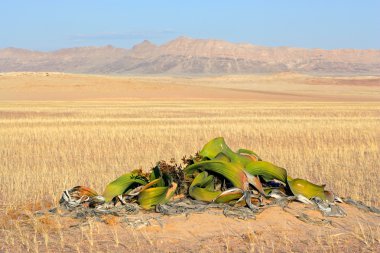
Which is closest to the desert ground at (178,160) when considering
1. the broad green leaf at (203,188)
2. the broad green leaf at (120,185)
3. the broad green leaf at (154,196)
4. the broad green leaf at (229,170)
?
the broad green leaf at (154,196)

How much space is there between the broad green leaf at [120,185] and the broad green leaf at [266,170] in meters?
1.34

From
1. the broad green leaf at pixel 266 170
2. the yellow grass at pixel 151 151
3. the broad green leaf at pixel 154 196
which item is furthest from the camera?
the yellow grass at pixel 151 151

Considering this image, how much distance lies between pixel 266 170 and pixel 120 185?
180 centimetres

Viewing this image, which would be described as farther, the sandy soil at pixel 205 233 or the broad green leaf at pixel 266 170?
the broad green leaf at pixel 266 170

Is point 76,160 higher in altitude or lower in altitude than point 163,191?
lower

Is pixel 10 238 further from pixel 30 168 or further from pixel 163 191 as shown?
pixel 30 168

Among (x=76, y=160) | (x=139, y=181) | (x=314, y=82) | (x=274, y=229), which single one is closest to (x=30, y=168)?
(x=76, y=160)

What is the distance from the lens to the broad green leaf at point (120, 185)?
23.6 feet

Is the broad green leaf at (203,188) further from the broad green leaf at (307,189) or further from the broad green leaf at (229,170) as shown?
the broad green leaf at (307,189)

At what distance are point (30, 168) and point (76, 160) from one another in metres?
1.47

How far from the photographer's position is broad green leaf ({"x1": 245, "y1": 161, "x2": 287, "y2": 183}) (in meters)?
7.33

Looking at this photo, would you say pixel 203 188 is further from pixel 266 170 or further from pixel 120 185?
pixel 120 185

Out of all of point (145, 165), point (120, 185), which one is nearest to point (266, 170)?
point (120, 185)

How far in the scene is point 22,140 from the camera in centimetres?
1800
